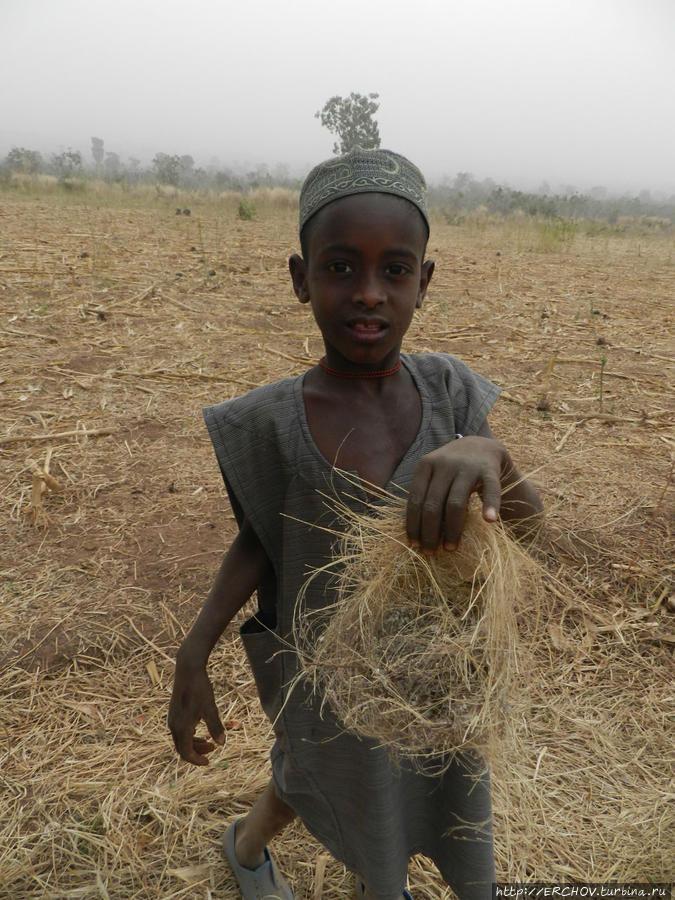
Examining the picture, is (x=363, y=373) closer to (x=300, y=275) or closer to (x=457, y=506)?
(x=300, y=275)

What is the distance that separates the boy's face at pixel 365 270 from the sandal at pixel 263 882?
1427 mm

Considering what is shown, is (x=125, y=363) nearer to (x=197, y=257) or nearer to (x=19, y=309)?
(x=19, y=309)

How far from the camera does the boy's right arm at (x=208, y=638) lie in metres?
1.31

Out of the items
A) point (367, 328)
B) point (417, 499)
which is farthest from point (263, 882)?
point (367, 328)

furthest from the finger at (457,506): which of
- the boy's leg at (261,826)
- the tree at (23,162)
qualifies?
the tree at (23,162)

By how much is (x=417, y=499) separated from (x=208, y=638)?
0.65m

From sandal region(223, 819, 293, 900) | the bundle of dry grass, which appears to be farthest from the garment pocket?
sandal region(223, 819, 293, 900)

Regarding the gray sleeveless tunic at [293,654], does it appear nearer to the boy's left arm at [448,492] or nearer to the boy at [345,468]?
the boy at [345,468]

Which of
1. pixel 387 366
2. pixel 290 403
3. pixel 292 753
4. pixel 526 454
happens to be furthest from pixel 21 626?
pixel 526 454

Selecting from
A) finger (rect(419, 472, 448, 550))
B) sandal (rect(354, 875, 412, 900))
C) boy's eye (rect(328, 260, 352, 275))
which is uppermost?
boy's eye (rect(328, 260, 352, 275))

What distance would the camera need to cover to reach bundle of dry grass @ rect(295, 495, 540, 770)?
890 mm

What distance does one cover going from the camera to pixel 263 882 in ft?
5.46

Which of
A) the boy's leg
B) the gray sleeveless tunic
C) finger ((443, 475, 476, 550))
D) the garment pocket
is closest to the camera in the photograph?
finger ((443, 475, 476, 550))

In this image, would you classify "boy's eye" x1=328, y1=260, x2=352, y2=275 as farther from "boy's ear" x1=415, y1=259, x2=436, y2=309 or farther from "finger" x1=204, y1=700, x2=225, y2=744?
"finger" x1=204, y1=700, x2=225, y2=744
